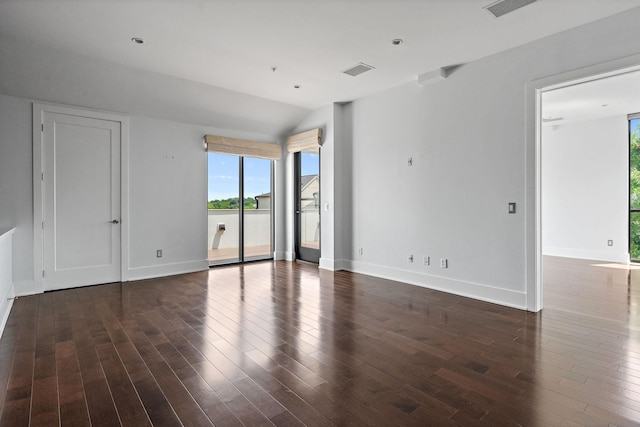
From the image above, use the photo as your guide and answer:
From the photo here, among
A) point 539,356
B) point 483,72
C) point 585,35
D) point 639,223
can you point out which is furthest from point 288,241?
point 639,223

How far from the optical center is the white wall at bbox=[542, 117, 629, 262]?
6594mm

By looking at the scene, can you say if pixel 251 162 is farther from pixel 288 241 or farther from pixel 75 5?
pixel 75 5

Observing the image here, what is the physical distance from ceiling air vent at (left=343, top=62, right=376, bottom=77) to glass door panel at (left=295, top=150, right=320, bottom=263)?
2.07 m

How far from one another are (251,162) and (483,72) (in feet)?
14.2

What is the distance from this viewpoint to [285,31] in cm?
336

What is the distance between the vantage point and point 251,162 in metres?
6.71

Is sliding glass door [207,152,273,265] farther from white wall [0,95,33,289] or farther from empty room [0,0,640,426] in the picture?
white wall [0,95,33,289]

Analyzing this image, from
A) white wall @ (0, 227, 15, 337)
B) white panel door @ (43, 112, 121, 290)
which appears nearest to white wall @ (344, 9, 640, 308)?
white panel door @ (43, 112, 121, 290)

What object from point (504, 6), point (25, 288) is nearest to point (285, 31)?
point (504, 6)

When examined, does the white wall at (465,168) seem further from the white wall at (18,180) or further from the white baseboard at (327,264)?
the white wall at (18,180)

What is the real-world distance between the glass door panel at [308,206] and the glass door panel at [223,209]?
1.22m

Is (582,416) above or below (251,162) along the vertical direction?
below

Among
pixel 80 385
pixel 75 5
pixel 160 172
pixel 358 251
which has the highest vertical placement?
pixel 75 5

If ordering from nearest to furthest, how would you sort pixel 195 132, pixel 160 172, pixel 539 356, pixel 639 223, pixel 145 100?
1. pixel 539 356
2. pixel 145 100
3. pixel 160 172
4. pixel 195 132
5. pixel 639 223
